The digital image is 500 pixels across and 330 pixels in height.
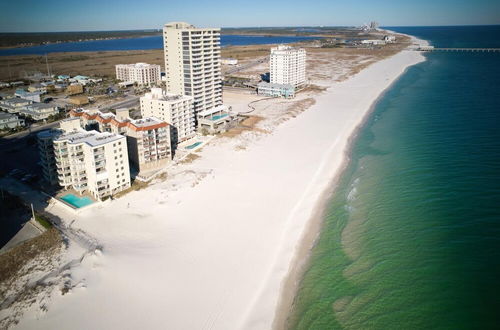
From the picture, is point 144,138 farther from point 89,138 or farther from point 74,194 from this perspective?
point 74,194

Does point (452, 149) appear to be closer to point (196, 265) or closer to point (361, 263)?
point (361, 263)

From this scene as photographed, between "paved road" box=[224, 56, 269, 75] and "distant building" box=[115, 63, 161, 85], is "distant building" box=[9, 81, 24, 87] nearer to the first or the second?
"distant building" box=[115, 63, 161, 85]

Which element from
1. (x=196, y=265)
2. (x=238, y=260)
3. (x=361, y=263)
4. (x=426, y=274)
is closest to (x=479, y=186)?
(x=426, y=274)

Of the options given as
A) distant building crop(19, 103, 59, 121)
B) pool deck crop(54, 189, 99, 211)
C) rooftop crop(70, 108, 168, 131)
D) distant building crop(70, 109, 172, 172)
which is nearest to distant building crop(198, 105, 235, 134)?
distant building crop(70, 109, 172, 172)

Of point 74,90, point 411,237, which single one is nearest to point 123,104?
point 74,90

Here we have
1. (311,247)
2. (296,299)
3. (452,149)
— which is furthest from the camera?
(452,149)

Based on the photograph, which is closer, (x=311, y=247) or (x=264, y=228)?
(x=311, y=247)

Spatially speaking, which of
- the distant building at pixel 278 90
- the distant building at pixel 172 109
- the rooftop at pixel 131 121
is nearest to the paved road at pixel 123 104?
the distant building at pixel 172 109
